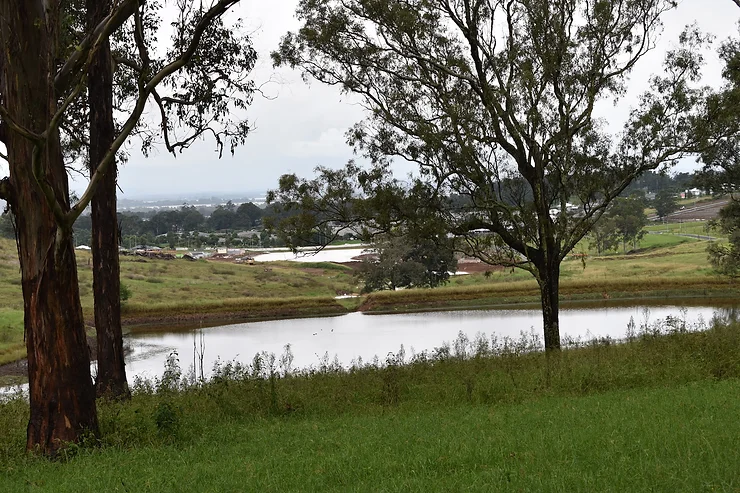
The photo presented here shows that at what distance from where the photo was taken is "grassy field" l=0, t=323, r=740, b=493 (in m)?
4.47

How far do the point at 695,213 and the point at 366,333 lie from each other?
75.6 meters

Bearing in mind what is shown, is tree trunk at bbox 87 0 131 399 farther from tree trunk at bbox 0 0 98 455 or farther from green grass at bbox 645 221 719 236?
green grass at bbox 645 221 719 236

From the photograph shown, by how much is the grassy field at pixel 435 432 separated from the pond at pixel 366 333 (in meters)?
8.04

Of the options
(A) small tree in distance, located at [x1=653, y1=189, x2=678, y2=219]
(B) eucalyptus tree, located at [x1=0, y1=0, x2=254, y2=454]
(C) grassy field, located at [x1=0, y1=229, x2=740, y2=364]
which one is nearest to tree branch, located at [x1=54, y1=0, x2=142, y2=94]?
(B) eucalyptus tree, located at [x1=0, y1=0, x2=254, y2=454]

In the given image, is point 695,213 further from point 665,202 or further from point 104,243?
point 104,243

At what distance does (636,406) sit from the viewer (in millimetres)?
6715

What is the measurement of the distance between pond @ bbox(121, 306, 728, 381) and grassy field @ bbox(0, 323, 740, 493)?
26.4 feet

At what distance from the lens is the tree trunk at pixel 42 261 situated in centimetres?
642

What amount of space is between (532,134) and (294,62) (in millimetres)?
5629

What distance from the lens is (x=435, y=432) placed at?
6.14 metres

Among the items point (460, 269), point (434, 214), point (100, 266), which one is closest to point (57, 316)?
point (100, 266)

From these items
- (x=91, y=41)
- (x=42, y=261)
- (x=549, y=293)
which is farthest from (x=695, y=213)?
(x=42, y=261)

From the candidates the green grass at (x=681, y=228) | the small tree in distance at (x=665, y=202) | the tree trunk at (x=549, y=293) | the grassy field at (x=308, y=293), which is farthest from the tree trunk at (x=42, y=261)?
the small tree in distance at (x=665, y=202)

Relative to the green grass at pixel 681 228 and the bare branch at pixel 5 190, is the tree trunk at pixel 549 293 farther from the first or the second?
the green grass at pixel 681 228
